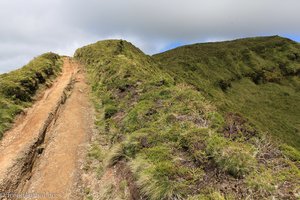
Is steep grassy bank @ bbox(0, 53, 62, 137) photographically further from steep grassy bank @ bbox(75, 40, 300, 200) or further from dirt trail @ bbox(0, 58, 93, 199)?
steep grassy bank @ bbox(75, 40, 300, 200)

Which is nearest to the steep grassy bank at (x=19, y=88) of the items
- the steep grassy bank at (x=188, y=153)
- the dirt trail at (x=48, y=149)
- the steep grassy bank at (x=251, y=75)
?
the dirt trail at (x=48, y=149)

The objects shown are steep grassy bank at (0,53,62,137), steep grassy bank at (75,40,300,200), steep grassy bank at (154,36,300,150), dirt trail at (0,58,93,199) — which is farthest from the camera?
steep grassy bank at (154,36,300,150)

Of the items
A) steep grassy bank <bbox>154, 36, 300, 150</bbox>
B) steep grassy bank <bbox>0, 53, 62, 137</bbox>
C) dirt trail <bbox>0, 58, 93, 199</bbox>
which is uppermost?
steep grassy bank <bbox>0, 53, 62, 137</bbox>

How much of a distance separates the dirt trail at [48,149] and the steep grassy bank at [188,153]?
1.58 meters

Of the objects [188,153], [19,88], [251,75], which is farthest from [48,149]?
[251,75]

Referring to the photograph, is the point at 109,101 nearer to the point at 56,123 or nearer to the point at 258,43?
the point at 56,123

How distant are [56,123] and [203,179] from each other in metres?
15.0

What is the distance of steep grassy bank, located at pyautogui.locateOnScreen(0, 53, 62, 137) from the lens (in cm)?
2550

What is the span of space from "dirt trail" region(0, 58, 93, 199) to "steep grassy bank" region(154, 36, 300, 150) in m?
24.7

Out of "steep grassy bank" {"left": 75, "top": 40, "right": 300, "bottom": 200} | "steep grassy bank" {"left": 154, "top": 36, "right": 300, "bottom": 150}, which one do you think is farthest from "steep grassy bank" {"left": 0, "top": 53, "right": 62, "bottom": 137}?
"steep grassy bank" {"left": 154, "top": 36, "right": 300, "bottom": 150}

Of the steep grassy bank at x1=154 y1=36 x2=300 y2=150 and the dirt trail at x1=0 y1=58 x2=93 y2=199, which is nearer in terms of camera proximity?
the dirt trail at x1=0 y1=58 x2=93 y2=199

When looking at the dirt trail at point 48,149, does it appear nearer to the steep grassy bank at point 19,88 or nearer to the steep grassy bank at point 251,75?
the steep grassy bank at point 19,88

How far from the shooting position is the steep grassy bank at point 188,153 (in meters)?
13.2

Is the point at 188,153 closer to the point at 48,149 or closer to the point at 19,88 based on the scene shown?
the point at 48,149
